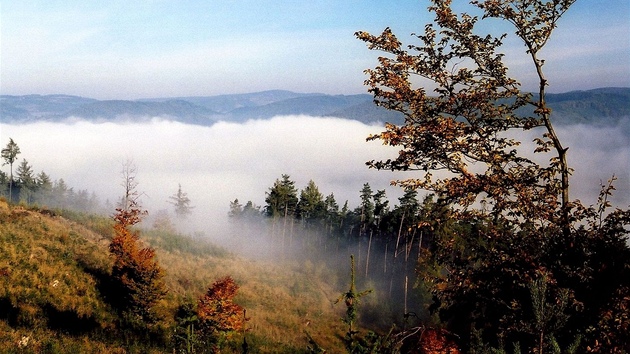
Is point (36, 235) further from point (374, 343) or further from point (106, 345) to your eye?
point (374, 343)

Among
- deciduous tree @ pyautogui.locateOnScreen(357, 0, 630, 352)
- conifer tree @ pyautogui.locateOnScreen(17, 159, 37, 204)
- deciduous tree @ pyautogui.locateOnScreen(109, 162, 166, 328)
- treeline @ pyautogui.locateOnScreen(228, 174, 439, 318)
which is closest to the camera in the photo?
deciduous tree @ pyautogui.locateOnScreen(357, 0, 630, 352)

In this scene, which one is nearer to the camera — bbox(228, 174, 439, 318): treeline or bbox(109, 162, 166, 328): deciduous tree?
bbox(109, 162, 166, 328): deciduous tree

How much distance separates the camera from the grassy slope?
67.6 feet

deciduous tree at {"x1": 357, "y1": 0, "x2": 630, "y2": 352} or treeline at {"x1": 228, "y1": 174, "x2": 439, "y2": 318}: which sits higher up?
deciduous tree at {"x1": 357, "y1": 0, "x2": 630, "y2": 352}

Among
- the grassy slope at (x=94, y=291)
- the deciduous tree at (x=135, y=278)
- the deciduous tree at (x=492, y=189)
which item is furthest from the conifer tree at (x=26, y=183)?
the deciduous tree at (x=492, y=189)

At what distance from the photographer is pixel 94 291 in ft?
98.6

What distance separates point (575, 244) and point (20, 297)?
27680 millimetres

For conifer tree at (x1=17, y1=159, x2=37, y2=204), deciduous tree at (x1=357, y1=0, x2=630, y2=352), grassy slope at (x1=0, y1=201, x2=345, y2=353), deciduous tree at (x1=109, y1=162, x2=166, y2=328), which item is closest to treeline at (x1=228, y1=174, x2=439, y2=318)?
grassy slope at (x1=0, y1=201, x2=345, y2=353)

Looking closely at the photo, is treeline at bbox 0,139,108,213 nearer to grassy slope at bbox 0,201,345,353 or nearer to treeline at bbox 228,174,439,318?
treeline at bbox 228,174,439,318

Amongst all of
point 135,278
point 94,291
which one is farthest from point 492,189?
point 94,291

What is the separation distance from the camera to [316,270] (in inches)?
2832

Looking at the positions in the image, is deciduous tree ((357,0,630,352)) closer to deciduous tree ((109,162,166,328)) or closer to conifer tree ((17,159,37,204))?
deciduous tree ((109,162,166,328))

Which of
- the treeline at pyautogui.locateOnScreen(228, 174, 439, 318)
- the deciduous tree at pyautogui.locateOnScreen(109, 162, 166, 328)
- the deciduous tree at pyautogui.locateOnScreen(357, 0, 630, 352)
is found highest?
the deciduous tree at pyautogui.locateOnScreen(357, 0, 630, 352)

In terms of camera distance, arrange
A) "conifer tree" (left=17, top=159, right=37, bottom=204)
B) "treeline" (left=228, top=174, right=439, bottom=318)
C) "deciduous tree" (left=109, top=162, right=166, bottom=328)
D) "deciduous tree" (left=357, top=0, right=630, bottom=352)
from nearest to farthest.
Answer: "deciduous tree" (left=357, top=0, right=630, bottom=352)
"deciduous tree" (left=109, top=162, right=166, bottom=328)
"treeline" (left=228, top=174, right=439, bottom=318)
"conifer tree" (left=17, top=159, right=37, bottom=204)
